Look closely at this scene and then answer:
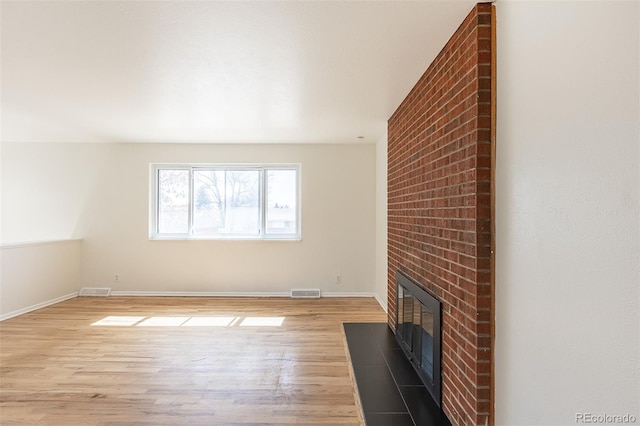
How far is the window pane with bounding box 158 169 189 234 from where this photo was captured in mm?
5492

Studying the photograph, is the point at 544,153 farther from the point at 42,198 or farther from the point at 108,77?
the point at 42,198

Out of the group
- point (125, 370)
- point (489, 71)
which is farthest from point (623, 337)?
point (125, 370)

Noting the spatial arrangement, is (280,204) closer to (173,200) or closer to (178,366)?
(173,200)

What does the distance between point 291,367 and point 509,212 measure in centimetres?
218

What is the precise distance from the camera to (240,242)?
5367mm

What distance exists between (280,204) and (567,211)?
4.57 meters

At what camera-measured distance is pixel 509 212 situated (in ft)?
4.99

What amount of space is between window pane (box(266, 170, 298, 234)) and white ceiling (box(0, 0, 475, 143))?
1.47m

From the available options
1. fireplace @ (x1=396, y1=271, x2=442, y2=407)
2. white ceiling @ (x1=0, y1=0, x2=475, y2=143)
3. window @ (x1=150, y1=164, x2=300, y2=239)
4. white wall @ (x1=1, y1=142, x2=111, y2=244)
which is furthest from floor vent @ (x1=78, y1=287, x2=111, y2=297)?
fireplace @ (x1=396, y1=271, x2=442, y2=407)

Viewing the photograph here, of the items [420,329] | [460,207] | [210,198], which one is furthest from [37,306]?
[460,207]

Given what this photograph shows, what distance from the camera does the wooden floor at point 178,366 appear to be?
2.22 m

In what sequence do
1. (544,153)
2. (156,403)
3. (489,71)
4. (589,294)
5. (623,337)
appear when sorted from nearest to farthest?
(623,337) < (589,294) < (544,153) < (489,71) < (156,403)

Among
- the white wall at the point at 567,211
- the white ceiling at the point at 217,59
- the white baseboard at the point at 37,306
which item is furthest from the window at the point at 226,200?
the white wall at the point at 567,211

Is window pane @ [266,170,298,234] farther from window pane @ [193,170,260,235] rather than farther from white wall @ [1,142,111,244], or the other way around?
white wall @ [1,142,111,244]
